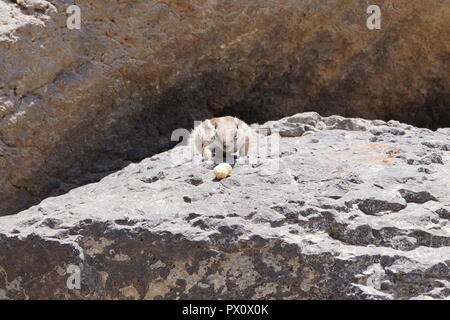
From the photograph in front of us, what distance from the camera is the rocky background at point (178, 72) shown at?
225 inches

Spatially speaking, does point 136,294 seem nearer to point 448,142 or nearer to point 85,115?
point 85,115

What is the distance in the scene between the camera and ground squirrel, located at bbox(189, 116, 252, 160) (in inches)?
215

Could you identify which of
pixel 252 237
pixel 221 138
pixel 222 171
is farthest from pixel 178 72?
pixel 252 237

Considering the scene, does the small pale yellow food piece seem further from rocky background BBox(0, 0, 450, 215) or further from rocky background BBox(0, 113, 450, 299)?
rocky background BBox(0, 0, 450, 215)

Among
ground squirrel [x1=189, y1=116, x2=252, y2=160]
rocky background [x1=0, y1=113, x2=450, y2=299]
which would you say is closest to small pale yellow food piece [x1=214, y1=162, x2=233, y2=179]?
rocky background [x1=0, y1=113, x2=450, y2=299]

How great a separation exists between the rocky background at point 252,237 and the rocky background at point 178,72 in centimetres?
82

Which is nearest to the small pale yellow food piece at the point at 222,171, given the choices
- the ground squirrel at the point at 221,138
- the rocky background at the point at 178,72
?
the ground squirrel at the point at 221,138

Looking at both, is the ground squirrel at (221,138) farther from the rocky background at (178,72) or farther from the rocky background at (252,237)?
the rocky background at (178,72)

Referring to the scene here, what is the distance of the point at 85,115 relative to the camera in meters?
5.96

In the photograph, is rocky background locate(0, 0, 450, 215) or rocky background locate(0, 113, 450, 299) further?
rocky background locate(0, 0, 450, 215)

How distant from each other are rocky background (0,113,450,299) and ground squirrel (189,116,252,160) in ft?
1.26

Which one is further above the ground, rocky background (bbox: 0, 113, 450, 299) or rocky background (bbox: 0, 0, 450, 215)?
rocky background (bbox: 0, 0, 450, 215)

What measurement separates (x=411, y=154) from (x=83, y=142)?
2490 millimetres

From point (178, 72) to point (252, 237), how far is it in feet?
7.27
